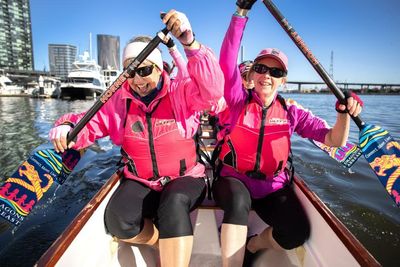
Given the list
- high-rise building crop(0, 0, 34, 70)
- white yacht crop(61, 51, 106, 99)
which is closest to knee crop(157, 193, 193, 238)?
white yacht crop(61, 51, 106, 99)

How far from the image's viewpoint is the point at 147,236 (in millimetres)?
2270

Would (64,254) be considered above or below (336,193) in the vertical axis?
above

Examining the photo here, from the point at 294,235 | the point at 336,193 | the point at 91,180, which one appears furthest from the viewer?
the point at 91,180

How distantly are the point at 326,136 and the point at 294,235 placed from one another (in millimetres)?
976

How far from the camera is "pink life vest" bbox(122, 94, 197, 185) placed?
2.24 m

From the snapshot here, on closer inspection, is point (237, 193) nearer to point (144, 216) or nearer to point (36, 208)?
point (144, 216)

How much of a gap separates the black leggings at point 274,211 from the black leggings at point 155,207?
0.93ft

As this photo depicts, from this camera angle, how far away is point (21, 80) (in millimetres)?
72688

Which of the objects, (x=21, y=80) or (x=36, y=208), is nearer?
(x=36, y=208)

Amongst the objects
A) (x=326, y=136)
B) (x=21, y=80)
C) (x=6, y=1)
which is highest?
(x=6, y=1)

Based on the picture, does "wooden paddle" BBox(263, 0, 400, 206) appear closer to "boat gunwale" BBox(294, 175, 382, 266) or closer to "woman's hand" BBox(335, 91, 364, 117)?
"woman's hand" BBox(335, 91, 364, 117)

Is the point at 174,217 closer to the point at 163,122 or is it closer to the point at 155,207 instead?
the point at 155,207

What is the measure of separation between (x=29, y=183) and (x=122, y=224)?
1320 mm

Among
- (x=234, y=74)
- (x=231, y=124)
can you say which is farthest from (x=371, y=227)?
(x=234, y=74)
